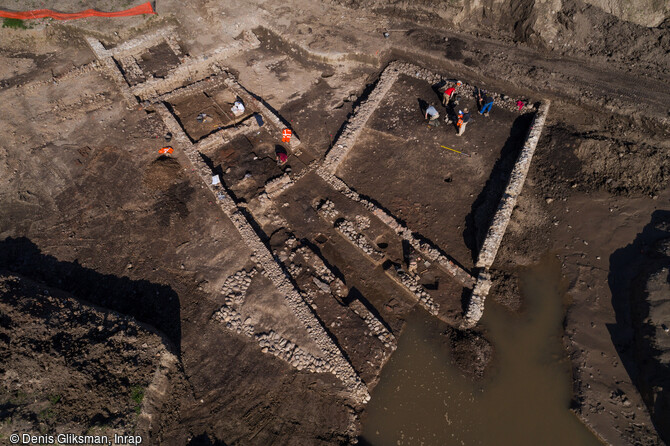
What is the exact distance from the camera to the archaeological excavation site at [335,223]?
10.3 m

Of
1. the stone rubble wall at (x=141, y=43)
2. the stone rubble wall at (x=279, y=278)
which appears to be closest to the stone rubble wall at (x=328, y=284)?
the stone rubble wall at (x=279, y=278)

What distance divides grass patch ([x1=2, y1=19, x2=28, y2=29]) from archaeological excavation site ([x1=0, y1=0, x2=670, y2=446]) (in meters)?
0.20

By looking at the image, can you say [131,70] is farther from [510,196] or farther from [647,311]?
[647,311]

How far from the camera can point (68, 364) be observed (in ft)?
30.3

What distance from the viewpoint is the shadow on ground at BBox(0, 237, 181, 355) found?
11812mm

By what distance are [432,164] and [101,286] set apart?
13651mm

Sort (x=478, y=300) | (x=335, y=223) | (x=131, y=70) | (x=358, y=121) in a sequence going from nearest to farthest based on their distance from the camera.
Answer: (x=478, y=300)
(x=335, y=223)
(x=358, y=121)
(x=131, y=70)

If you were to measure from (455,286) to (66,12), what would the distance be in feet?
81.6

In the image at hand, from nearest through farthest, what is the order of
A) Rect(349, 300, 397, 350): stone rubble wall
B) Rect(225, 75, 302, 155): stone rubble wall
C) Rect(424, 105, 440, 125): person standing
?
Rect(349, 300, 397, 350): stone rubble wall, Rect(225, 75, 302, 155): stone rubble wall, Rect(424, 105, 440, 125): person standing

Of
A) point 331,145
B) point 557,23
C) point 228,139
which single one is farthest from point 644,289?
point 228,139

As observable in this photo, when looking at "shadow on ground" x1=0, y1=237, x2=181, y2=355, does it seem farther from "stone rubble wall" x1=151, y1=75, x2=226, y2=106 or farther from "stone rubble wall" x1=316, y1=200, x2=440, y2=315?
"stone rubble wall" x1=151, y1=75, x2=226, y2=106

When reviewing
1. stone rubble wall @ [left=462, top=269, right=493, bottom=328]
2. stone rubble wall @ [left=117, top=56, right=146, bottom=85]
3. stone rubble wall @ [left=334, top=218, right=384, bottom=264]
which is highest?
stone rubble wall @ [left=117, top=56, right=146, bottom=85]

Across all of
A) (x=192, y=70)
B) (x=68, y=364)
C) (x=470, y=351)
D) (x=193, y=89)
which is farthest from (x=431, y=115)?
(x=68, y=364)

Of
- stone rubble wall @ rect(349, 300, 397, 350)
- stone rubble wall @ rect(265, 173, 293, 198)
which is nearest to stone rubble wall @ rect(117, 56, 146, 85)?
stone rubble wall @ rect(265, 173, 293, 198)
